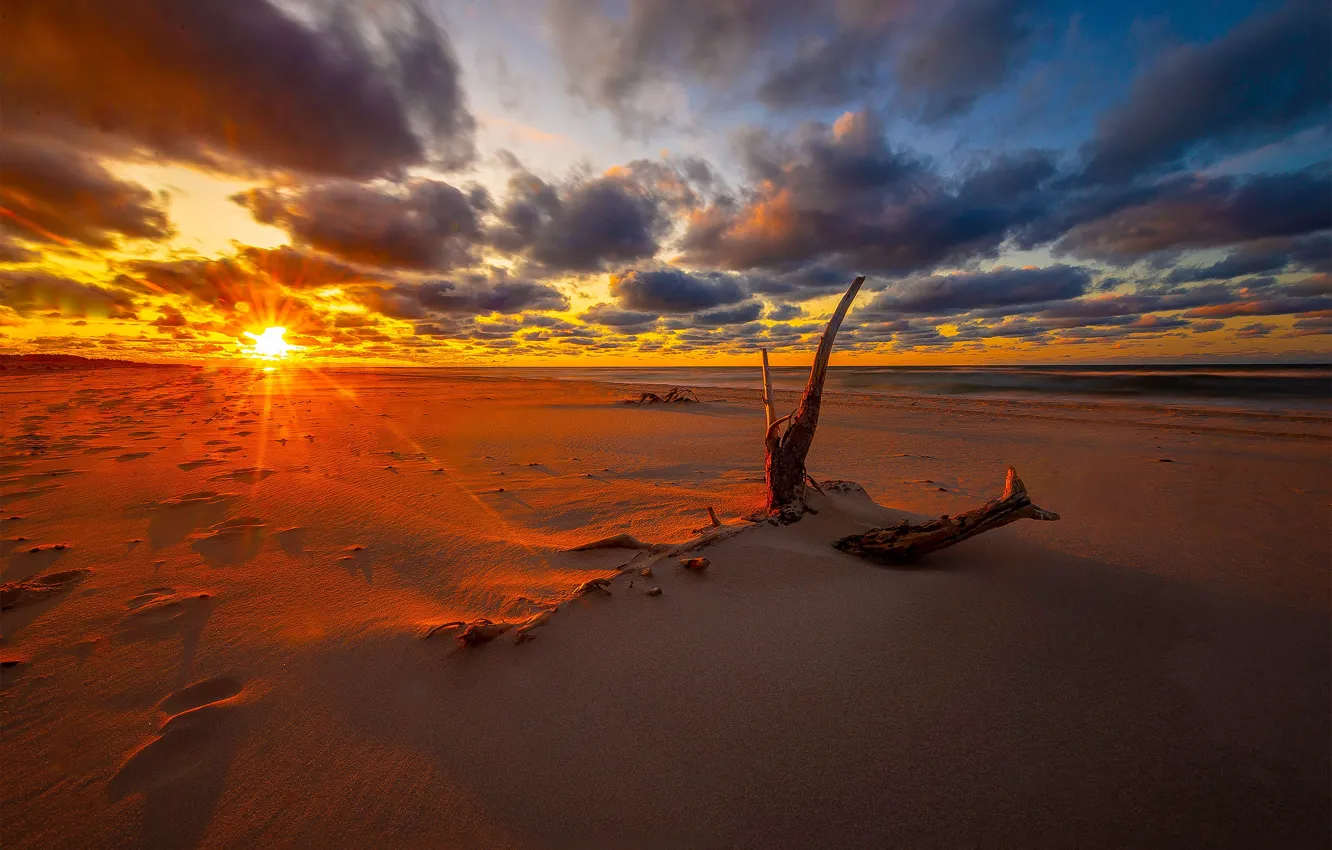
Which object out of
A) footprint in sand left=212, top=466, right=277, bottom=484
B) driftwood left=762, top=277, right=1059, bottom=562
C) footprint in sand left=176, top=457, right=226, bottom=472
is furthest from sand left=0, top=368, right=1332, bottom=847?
footprint in sand left=176, top=457, right=226, bottom=472

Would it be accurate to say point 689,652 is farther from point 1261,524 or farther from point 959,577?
point 1261,524

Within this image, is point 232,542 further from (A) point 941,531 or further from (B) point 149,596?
(A) point 941,531

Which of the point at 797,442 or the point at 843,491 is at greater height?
the point at 797,442

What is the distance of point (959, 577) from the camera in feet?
10.3

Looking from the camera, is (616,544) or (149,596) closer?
(149,596)

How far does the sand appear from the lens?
5.32 feet

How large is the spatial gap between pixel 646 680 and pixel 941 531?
7.55ft

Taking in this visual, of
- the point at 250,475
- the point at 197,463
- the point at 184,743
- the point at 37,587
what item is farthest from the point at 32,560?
the point at 197,463

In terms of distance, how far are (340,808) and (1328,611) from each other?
5373 mm

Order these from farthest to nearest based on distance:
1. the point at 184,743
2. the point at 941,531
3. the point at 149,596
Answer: the point at 941,531 → the point at 149,596 → the point at 184,743

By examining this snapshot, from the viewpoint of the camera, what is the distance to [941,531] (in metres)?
3.28

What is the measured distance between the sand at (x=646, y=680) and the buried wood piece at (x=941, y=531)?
0.20m

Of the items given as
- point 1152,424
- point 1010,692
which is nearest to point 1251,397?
point 1152,424

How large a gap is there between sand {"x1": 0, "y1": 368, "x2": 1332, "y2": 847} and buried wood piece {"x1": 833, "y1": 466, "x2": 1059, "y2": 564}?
205 millimetres
